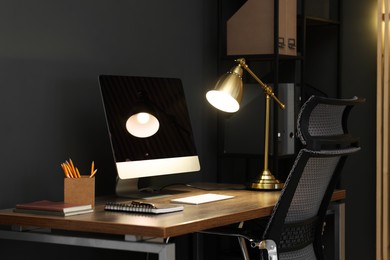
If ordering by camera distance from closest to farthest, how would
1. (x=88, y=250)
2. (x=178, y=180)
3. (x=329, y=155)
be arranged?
(x=329, y=155), (x=88, y=250), (x=178, y=180)

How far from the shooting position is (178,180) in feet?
11.9

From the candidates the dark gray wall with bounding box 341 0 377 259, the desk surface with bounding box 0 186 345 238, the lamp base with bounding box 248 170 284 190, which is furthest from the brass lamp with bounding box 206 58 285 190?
the dark gray wall with bounding box 341 0 377 259

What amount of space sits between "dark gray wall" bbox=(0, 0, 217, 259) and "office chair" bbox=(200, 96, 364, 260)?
707 millimetres

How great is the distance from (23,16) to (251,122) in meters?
1.39

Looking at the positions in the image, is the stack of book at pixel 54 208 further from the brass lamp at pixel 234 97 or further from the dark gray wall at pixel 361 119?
the dark gray wall at pixel 361 119

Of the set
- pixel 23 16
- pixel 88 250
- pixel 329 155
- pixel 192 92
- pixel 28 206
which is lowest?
pixel 88 250

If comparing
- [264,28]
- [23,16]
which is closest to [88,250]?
[23,16]

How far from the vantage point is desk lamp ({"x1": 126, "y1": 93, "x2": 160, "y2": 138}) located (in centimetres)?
289

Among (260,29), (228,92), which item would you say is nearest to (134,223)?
(228,92)

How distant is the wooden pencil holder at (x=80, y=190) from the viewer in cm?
260

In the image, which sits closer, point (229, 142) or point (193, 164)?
point (193, 164)

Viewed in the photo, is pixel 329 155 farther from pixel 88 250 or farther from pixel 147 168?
pixel 88 250

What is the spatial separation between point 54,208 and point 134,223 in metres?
0.34

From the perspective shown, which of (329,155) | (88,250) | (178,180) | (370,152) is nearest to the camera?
(329,155)
